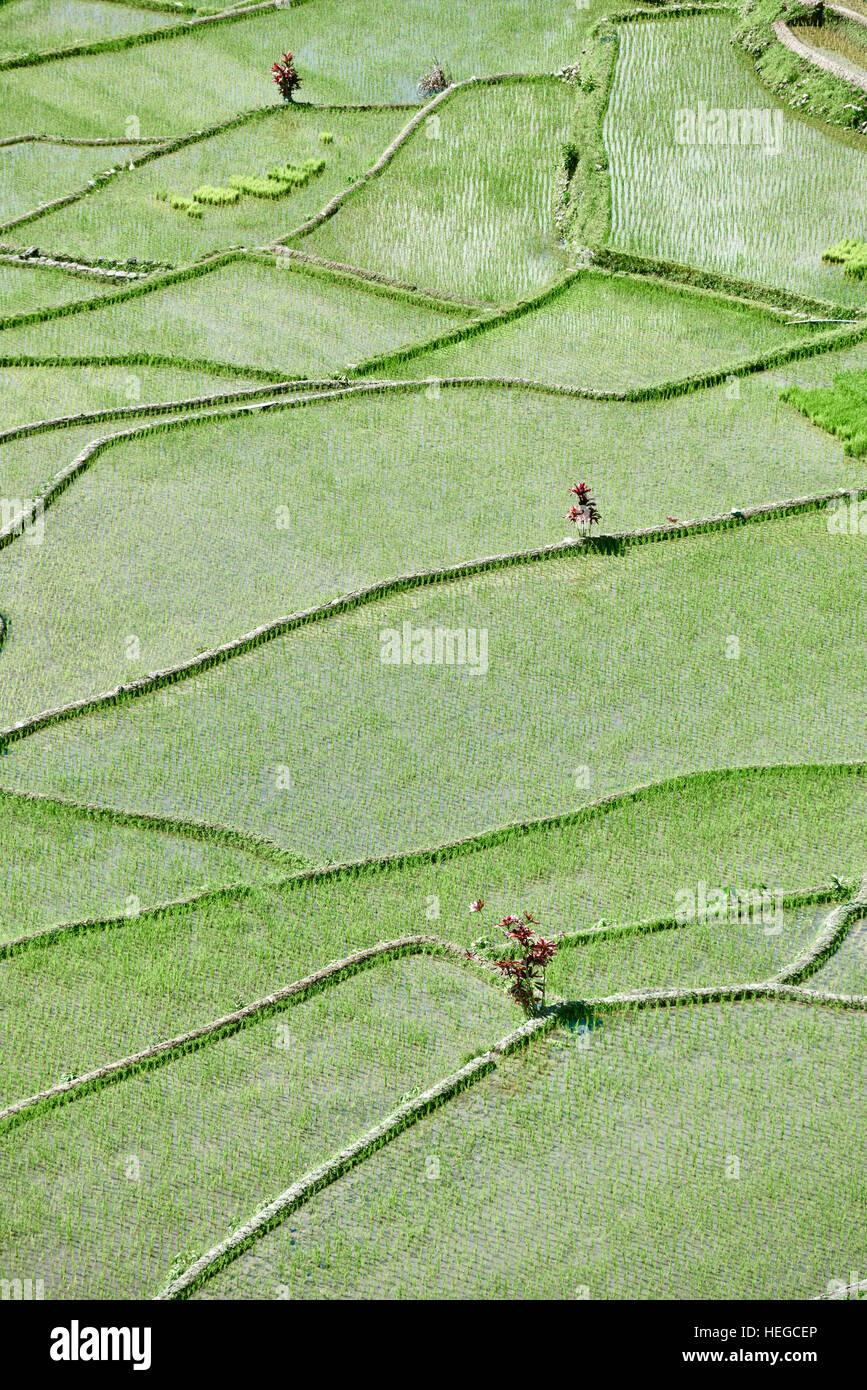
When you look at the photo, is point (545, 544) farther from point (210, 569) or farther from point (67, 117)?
point (67, 117)

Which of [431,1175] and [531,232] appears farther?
[531,232]

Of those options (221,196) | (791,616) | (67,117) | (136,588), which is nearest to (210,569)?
(136,588)

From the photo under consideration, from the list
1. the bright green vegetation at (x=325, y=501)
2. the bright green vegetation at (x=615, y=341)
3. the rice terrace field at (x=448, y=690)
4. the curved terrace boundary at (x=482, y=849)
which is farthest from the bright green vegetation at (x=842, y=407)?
the curved terrace boundary at (x=482, y=849)

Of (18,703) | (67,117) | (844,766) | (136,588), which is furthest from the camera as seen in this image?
(67,117)

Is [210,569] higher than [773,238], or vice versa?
[773,238]

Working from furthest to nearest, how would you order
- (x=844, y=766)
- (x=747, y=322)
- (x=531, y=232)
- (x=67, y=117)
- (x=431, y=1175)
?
(x=67, y=117), (x=531, y=232), (x=747, y=322), (x=844, y=766), (x=431, y=1175)

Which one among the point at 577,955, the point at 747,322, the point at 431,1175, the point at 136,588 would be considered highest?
the point at 747,322

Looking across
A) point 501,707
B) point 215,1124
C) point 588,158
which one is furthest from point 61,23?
Result: point 215,1124

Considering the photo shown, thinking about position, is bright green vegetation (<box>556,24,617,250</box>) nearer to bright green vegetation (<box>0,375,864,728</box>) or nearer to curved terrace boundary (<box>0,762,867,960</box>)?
bright green vegetation (<box>0,375,864,728</box>)
